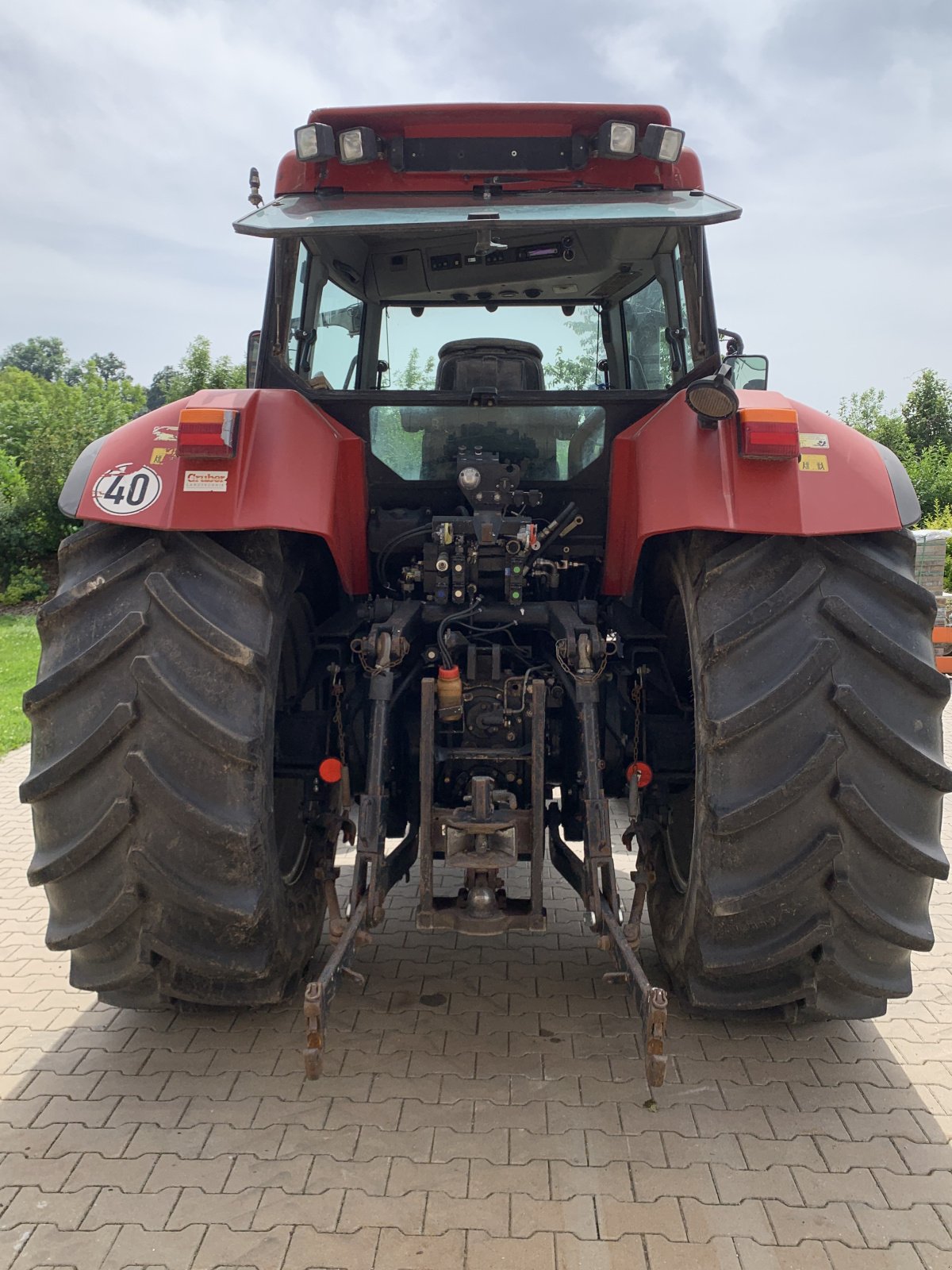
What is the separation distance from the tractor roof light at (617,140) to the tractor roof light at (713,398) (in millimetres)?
894

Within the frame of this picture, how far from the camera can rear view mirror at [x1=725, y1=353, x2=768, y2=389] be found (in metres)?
3.20

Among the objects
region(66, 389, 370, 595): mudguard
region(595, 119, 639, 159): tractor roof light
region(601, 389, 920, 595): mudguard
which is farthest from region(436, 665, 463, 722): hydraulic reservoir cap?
region(595, 119, 639, 159): tractor roof light

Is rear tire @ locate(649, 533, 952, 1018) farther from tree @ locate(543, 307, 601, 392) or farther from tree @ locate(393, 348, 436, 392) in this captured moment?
tree @ locate(393, 348, 436, 392)

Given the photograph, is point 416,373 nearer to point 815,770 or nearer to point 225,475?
point 225,475

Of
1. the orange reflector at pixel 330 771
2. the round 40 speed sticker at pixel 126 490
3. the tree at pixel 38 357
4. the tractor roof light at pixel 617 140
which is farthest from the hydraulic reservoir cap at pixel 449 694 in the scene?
the tree at pixel 38 357

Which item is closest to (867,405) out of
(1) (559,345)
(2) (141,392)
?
(2) (141,392)

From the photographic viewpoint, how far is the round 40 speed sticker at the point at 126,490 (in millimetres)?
2650

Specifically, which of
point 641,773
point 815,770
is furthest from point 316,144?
point 815,770

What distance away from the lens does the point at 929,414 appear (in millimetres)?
33938

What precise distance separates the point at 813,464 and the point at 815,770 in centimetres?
86

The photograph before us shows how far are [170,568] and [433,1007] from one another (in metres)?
1.77

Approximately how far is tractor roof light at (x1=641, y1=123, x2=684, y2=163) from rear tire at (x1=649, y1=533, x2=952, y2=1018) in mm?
1295

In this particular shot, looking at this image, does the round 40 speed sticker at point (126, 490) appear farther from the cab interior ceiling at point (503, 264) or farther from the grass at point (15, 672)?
the grass at point (15, 672)

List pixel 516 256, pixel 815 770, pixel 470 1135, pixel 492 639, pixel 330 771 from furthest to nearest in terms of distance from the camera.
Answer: pixel 516 256 → pixel 492 639 → pixel 330 771 → pixel 470 1135 → pixel 815 770
